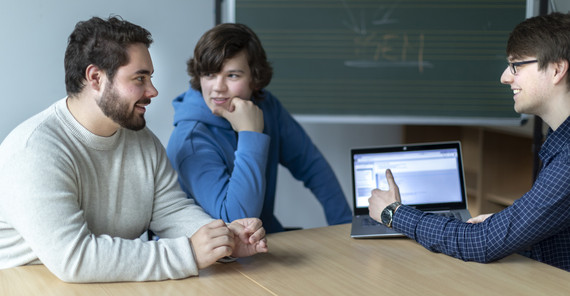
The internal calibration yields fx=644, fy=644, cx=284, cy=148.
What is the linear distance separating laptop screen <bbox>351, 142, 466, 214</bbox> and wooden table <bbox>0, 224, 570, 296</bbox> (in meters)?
0.27

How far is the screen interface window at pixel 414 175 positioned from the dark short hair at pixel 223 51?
433mm

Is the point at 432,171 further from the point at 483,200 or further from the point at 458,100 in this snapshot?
the point at 483,200

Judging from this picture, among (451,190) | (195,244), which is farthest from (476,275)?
(195,244)

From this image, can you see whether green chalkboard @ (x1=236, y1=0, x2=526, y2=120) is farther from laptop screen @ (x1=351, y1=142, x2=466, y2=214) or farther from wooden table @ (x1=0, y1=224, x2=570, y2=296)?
wooden table @ (x1=0, y1=224, x2=570, y2=296)

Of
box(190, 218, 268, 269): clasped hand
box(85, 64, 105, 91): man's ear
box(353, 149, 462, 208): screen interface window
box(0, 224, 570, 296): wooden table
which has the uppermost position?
box(85, 64, 105, 91): man's ear

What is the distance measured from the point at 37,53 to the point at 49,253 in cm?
172

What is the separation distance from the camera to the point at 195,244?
138 centimetres

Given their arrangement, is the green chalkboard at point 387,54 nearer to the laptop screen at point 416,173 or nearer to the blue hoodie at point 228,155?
the blue hoodie at point 228,155

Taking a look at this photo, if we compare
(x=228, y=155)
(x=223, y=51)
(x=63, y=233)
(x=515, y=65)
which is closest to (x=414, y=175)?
(x=515, y=65)

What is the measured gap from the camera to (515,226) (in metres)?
1.42

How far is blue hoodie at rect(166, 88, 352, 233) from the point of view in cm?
178

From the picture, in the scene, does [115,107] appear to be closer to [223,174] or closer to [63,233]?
[63,233]

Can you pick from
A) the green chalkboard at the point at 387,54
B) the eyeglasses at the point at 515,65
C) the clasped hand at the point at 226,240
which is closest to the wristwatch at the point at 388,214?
the clasped hand at the point at 226,240

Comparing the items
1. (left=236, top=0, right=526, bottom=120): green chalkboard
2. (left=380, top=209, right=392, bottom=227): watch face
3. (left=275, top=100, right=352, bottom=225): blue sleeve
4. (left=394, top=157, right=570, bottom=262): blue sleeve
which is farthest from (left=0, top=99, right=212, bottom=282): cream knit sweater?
(left=236, top=0, right=526, bottom=120): green chalkboard
